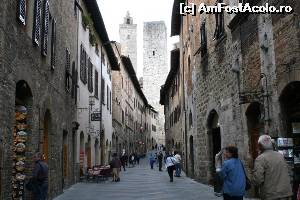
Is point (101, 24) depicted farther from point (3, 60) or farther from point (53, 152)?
point (3, 60)

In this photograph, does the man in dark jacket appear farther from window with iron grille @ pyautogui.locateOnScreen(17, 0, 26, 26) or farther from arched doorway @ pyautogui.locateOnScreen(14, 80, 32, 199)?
window with iron grille @ pyautogui.locateOnScreen(17, 0, 26, 26)

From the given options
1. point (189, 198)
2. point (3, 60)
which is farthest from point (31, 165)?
point (189, 198)

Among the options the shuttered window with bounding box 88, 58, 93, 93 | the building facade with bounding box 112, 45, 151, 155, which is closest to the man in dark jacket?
the shuttered window with bounding box 88, 58, 93, 93

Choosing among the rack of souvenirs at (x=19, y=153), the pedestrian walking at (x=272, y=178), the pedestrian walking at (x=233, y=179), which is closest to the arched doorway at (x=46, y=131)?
the rack of souvenirs at (x=19, y=153)

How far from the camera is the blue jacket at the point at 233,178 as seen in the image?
255 inches

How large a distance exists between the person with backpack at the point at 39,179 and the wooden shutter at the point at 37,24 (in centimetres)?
310

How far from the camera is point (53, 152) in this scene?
46.4ft

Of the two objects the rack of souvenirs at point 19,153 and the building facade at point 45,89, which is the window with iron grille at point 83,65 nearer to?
the building facade at point 45,89

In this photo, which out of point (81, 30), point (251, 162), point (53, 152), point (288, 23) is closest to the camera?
point (288, 23)

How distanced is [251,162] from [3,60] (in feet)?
25.0

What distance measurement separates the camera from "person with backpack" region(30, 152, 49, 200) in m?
10.1

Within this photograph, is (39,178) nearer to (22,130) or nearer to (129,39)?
(22,130)

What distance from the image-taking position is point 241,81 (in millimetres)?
13211

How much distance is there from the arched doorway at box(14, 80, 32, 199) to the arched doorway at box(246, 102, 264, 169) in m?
6.21
